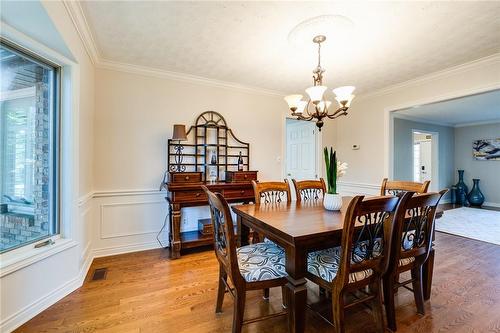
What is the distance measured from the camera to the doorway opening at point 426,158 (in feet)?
21.1

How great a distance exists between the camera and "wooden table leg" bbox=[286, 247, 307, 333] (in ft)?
4.41

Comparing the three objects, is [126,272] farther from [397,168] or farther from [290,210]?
[397,168]

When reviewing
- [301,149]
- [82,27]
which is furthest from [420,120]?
[82,27]

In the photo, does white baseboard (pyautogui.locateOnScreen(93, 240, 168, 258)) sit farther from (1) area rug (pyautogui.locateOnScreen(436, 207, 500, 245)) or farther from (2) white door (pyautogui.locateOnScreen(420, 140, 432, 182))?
(2) white door (pyautogui.locateOnScreen(420, 140, 432, 182))

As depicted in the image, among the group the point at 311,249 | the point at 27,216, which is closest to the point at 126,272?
the point at 27,216

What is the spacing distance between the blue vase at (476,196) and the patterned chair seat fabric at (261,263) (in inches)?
275

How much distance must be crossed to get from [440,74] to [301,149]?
2.34 meters

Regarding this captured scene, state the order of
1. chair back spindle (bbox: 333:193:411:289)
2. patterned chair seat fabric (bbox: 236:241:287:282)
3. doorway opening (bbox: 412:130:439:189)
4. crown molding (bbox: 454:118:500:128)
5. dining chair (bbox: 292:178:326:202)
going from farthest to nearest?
doorway opening (bbox: 412:130:439:189) < crown molding (bbox: 454:118:500:128) < dining chair (bbox: 292:178:326:202) < patterned chair seat fabric (bbox: 236:241:287:282) < chair back spindle (bbox: 333:193:411:289)

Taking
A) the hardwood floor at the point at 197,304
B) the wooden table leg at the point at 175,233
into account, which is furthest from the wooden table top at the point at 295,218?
the wooden table leg at the point at 175,233

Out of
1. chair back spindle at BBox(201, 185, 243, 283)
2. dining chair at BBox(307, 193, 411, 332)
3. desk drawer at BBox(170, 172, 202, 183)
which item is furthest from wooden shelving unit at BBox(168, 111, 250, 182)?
dining chair at BBox(307, 193, 411, 332)

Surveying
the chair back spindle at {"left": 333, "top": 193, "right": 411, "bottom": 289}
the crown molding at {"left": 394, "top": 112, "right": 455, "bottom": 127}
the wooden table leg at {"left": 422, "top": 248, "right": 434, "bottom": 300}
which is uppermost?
the crown molding at {"left": 394, "top": 112, "right": 455, "bottom": 127}

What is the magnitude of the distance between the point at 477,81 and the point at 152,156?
4052 mm

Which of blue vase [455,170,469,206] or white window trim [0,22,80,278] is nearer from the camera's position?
white window trim [0,22,80,278]

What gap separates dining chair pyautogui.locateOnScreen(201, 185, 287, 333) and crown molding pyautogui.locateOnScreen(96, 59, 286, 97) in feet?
7.44
